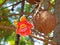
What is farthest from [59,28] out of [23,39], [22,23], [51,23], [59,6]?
[23,39]

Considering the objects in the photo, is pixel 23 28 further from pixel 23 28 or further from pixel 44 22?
pixel 44 22

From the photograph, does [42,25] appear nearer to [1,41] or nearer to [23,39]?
[1,41]

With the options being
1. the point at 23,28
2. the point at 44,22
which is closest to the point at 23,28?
the point at 23,28

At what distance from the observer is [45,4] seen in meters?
0.93

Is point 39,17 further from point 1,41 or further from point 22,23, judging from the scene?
point 1,41

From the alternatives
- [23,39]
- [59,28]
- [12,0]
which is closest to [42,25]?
[59,28]

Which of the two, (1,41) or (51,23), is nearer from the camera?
(51,23)

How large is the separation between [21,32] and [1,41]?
49.0 inches

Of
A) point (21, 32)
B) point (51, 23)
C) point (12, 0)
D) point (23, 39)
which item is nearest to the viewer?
point (21, 32)

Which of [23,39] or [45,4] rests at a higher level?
[45,4]

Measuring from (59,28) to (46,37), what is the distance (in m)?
0.21

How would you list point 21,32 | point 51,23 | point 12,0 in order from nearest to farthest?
point 21,32 → point 51,23 → point 12,0

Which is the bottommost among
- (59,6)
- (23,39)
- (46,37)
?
(23,39)

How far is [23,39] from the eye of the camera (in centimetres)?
218
